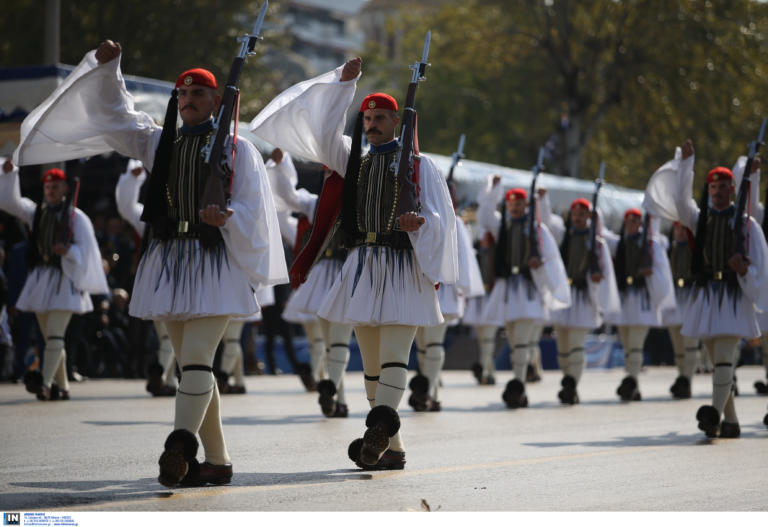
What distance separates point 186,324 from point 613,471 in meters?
2.97

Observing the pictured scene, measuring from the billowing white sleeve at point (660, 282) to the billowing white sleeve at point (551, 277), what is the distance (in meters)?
1.78

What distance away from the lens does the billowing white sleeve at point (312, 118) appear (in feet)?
26.9

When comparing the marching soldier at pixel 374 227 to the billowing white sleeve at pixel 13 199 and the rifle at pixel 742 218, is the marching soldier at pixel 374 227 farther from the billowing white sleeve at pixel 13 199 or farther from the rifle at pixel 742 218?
the billowing white sleeve at pixel 13 199

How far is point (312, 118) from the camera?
27.1ft

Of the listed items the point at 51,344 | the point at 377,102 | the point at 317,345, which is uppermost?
the point at 377,102

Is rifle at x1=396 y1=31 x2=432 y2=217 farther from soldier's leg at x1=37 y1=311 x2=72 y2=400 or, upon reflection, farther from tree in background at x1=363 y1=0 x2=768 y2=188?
tree in background at x1=363 y1=0 x2=768 y2=188

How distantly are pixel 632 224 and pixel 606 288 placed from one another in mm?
1327

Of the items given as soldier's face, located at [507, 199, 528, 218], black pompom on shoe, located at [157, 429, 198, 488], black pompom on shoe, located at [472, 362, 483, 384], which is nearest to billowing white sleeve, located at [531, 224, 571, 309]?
soldier's face, located at [507, 199, 528, 218]

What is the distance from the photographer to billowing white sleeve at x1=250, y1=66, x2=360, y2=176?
820 centimetres

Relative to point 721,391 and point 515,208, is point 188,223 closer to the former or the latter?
point 721,391

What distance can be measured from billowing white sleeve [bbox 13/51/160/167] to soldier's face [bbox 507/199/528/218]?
8.00 m

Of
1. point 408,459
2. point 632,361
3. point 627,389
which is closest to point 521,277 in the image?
point 627,389

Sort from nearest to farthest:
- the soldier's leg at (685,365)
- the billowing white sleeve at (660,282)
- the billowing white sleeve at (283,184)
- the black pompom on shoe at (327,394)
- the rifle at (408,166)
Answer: the rifle at (408,166) < the billowing white sleeve at (283,184) < the black pompom on shoe at (327,394) < the billowing white sleeve at (660,282) < the soldier's leg at (685,365)

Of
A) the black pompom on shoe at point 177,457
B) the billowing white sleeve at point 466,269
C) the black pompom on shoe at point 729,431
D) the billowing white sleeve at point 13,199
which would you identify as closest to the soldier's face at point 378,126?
the black pompom on shoe at point 177,457
